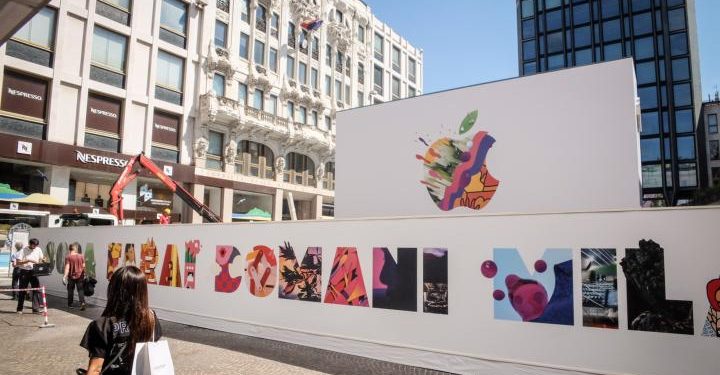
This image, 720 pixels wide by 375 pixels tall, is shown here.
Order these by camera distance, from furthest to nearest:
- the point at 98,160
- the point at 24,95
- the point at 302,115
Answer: the point at 302,115
the point at 98,160
the point at 24,95

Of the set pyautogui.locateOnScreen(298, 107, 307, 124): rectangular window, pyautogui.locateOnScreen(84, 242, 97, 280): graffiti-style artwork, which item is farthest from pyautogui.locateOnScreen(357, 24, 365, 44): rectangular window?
pyautogui.locateOnScreen(84, 242, 97, 280): graffiti-style artwork

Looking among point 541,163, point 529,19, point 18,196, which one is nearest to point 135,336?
point 541,163

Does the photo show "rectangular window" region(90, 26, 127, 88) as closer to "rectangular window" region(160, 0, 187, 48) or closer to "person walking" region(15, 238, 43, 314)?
"rectangular window" region(160, 0, 187, 48)

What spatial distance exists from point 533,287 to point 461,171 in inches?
302

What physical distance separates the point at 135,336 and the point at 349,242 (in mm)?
6105

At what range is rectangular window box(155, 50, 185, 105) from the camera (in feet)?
89.0

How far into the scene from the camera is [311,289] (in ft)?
31.9

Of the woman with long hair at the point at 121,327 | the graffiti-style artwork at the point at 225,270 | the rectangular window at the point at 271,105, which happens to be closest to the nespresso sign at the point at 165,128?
the rectangular window at the point at 271,105

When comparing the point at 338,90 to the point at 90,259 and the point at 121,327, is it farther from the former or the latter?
the point at 121,327

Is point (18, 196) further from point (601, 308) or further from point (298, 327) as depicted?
point (601, 308)

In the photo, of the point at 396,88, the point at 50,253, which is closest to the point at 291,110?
the point at 396,88

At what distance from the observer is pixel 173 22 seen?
28219 mm

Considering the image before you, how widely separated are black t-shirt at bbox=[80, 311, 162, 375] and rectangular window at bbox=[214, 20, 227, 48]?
1179 inches

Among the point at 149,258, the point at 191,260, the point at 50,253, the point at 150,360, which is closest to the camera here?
the point at 150,360
